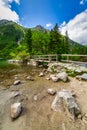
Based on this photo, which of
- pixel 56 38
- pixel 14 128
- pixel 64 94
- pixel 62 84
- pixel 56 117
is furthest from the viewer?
pixel 56 38

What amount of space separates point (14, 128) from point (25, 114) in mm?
924

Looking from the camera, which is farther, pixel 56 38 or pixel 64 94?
pixel 56 38

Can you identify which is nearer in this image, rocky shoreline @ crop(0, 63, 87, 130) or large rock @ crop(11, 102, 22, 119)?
rocky shoreline @ crop(0, 63, 87, 130)

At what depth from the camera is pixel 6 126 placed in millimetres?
4934

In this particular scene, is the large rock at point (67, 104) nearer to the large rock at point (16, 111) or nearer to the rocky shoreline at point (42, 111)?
the rocky shoreline at point (42, 111)

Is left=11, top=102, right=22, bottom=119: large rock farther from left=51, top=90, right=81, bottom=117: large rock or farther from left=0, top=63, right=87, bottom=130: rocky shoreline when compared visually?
left=51, top=90, right=81, bottom=117: large rock

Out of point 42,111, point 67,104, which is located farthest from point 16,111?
point 67,104

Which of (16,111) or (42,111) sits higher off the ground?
(16,111)

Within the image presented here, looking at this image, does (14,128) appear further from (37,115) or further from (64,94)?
(64,94)

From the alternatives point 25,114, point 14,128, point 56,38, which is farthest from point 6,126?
point 56,38

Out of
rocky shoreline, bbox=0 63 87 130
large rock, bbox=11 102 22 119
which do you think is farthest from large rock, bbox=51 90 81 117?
large rock, bbox=11 102 22 119

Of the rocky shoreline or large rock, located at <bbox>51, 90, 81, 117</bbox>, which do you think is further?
large rock, located at <bbox>51, 90, 81, 117</bbox>

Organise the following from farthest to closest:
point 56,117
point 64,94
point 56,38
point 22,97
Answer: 1. point 56,38
2. point 22,97
3. point 64,94
4. point 56,117

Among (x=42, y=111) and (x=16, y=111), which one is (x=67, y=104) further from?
(x=16, y=111)
